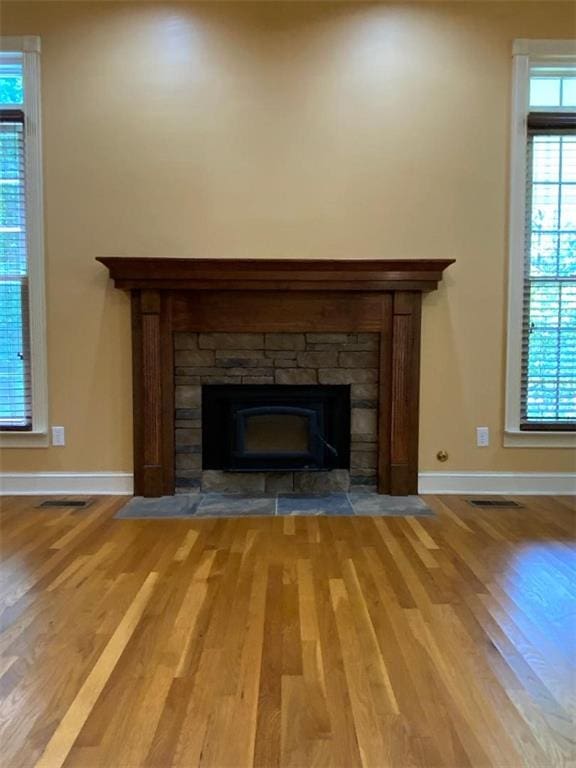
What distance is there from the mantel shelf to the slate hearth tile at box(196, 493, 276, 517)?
4.35 ft

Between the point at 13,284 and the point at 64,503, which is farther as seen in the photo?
the point at 13,284

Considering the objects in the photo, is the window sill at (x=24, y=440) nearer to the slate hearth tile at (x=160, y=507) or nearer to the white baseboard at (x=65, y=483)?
the white baseboard at (x=65, y=483)

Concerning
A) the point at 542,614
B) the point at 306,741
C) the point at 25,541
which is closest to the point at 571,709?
the point at 542,614

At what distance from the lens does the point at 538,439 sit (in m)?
3.52

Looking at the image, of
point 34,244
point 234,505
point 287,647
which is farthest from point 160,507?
point 34,244

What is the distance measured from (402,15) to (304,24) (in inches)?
24.7

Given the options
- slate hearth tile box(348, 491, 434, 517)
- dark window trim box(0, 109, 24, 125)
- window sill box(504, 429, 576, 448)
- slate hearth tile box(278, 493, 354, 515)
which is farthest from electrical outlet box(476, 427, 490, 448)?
dark window trim box(0, 109, 24, 125)

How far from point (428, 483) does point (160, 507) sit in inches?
68.3

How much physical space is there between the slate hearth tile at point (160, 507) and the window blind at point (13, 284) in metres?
0.92

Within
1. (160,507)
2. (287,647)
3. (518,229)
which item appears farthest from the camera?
(518,229)

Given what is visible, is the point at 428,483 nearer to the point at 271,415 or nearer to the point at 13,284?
the point at 271,415

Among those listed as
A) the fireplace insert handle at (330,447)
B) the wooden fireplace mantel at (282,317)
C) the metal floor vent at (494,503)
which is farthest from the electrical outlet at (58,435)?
the metal floor vent at (494,503)

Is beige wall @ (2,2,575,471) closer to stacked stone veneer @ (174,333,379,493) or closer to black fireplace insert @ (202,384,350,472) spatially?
stacked stone veneer @ (174,333,379,493)

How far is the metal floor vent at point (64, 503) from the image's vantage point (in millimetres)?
3277
